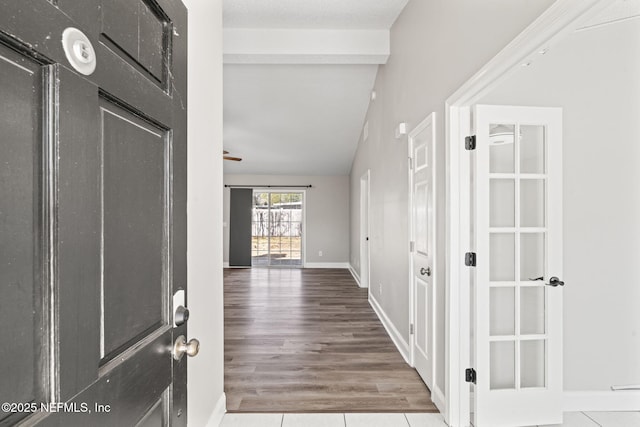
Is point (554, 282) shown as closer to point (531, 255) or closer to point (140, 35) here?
point (531, 255)

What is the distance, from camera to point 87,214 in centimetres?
57

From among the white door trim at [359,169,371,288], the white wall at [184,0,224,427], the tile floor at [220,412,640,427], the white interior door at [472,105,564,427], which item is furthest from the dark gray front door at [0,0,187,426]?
the white door trim at [359,169,371,288]

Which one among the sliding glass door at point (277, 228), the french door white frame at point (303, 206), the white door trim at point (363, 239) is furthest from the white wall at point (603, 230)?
the sliding glass door at point (277, 228)

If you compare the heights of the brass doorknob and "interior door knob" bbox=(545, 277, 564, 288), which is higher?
the brass doorknob

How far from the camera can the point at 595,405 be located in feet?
7.03

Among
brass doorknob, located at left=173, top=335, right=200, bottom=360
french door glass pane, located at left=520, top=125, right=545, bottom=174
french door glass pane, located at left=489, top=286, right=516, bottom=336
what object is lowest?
french door glass pane, located at left=489, top=286, right=516, bottom=336

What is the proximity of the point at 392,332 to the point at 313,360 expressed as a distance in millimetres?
973

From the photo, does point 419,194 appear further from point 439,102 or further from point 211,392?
point 211,392

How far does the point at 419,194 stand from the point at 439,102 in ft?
2.42

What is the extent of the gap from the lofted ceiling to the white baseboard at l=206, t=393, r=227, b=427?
3098 mm

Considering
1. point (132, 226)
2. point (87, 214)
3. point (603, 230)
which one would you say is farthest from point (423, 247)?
point (87, 214)

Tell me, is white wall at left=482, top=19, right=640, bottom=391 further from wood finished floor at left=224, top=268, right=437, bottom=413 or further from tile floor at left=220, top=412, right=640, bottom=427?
wood finished floor at left=224, top=268, right=437, bottom=413

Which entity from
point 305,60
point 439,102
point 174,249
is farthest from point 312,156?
point 174,249

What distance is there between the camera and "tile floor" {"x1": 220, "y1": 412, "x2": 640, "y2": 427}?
1.98 m
